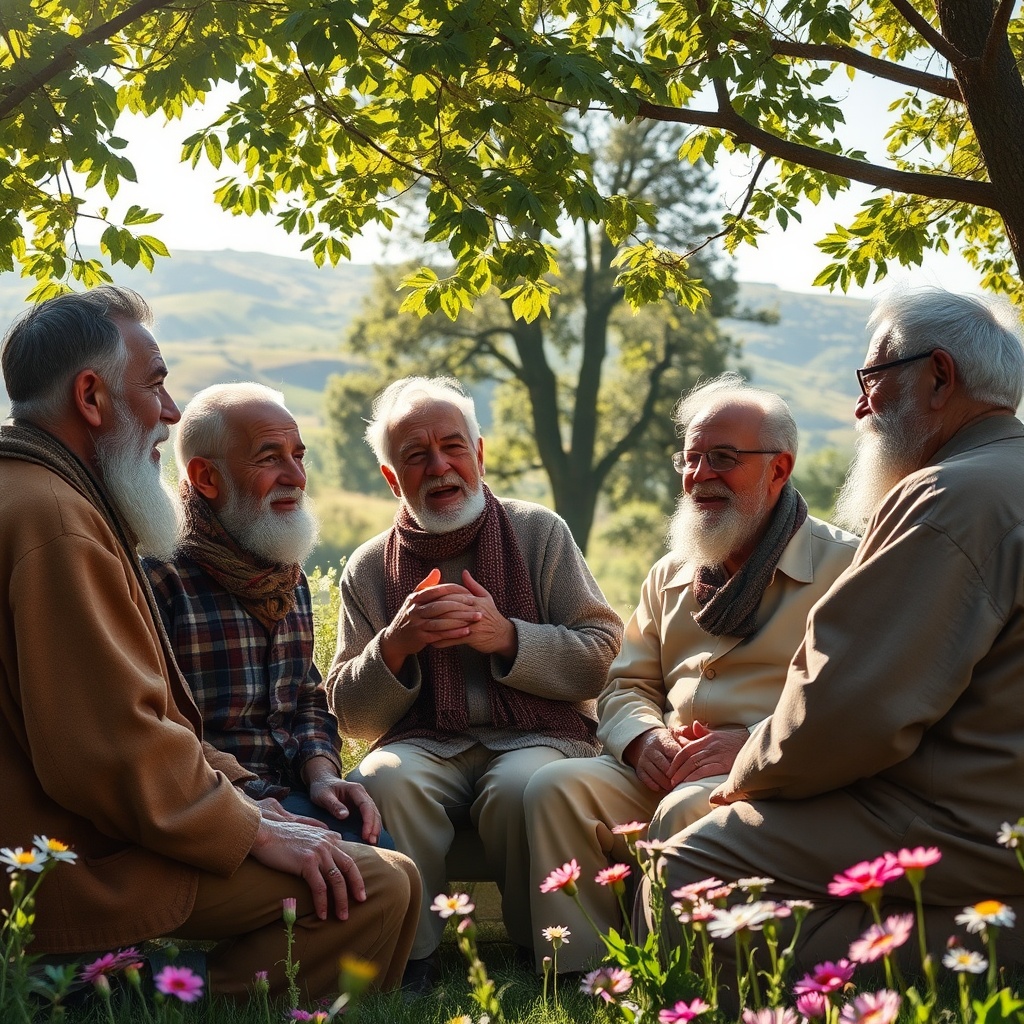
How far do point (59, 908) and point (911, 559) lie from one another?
212cm

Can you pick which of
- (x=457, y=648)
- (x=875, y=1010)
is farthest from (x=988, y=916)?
(x=457, y=648)

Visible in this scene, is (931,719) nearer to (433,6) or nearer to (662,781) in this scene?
(662,781)

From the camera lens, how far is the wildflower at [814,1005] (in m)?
1.90

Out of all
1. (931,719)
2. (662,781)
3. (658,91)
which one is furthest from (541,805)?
(658,91)

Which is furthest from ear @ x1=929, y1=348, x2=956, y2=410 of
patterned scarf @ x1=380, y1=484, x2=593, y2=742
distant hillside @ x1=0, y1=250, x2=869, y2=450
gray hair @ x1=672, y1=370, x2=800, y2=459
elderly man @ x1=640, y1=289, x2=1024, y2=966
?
distant hillside @ x1=0, y1=250, x2=869, y2=450

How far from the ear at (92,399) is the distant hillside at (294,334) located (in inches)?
4082

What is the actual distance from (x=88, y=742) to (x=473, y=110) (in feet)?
9.08

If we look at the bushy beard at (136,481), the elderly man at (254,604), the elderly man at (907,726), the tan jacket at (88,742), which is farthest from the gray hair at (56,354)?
the elderly man at (907,726)

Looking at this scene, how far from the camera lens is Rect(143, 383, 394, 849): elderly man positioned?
12.6ft

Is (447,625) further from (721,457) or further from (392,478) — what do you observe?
(721,457)

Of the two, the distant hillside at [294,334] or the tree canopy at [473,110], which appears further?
the distant hillside at [294,334]

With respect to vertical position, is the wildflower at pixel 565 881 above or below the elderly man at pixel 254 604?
below

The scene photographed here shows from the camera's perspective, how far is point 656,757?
402 centimetres

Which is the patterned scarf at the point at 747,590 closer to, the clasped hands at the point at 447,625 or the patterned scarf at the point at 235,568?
the clasped hands at the point at 447,625
